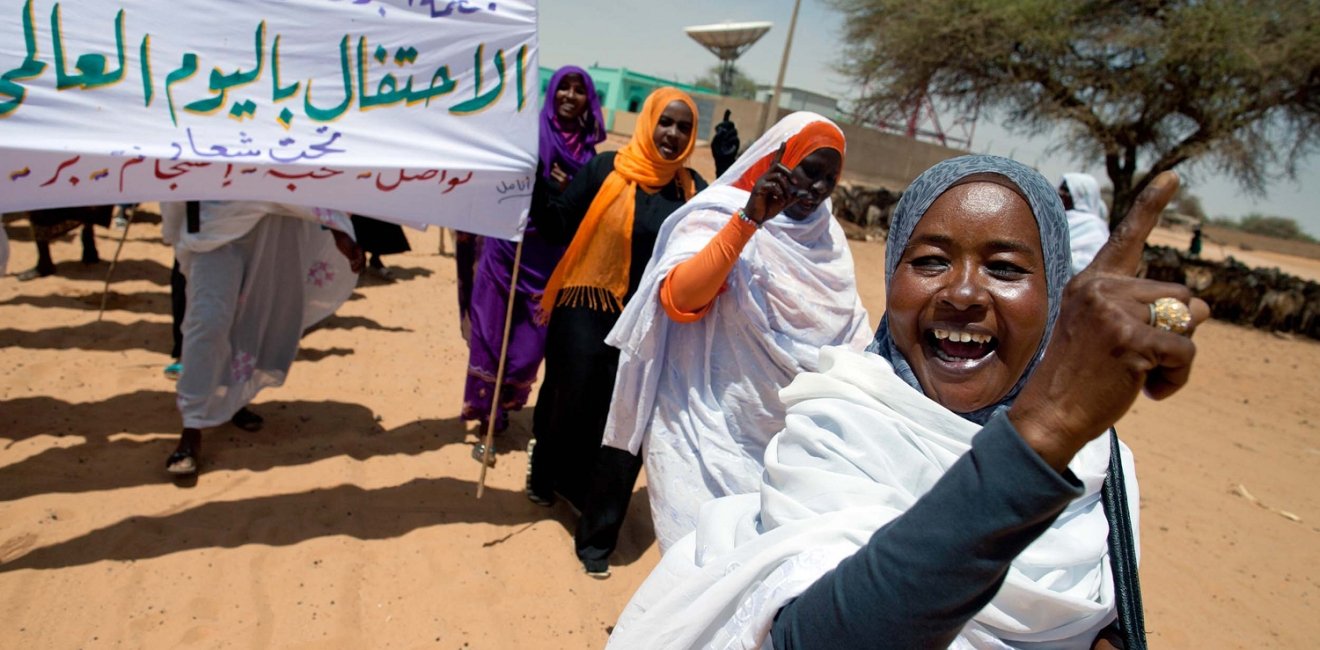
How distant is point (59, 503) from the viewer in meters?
3.23

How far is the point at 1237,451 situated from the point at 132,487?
26.0ft

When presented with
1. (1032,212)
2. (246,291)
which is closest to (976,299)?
(1032,212)

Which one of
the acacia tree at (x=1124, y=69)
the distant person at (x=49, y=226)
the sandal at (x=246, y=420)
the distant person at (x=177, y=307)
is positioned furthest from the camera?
the acacia tree at (x=1124, y=69)

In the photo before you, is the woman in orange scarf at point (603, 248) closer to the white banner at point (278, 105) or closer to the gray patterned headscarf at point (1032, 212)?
the white banner at point (278, 105)

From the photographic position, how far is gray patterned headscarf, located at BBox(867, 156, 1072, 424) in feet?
3.72

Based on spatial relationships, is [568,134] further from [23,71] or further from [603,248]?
[23,71]

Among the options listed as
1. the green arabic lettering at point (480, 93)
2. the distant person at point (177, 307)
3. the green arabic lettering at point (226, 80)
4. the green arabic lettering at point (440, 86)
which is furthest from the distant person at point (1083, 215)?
the distant person at point (177, 307)

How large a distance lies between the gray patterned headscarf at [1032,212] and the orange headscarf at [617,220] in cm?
214

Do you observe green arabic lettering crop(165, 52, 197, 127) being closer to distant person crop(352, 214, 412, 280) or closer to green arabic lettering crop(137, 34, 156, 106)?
green arabic lettering crop(137, 34, 156, 106)

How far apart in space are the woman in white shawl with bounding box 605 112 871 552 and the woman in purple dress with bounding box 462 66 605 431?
5.07 feet

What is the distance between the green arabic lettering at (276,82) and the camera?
2707 millimetres

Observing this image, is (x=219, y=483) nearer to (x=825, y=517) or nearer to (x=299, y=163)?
(x=299, y=163)

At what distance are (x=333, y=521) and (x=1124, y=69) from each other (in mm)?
17174

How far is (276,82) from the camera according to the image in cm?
272
